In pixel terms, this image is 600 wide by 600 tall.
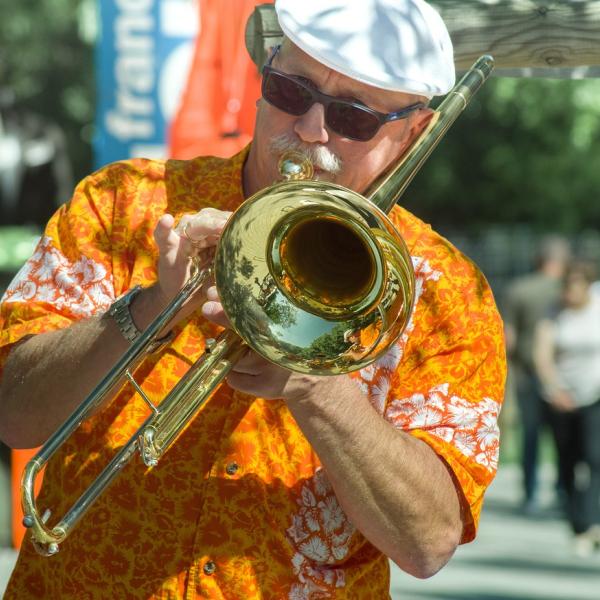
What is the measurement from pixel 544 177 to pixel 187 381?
1839 cm

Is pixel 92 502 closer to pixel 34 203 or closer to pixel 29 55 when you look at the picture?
pixel 34 203

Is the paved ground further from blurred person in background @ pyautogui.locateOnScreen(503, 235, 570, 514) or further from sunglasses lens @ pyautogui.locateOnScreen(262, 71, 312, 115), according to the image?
sunglasses lens @ pyautogui.locateOnScreen(262, 71, 312, 115)

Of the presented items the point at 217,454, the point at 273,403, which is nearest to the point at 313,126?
the point at 273,403

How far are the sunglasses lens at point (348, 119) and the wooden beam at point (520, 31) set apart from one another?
2.34ft

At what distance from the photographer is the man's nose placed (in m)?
2.59

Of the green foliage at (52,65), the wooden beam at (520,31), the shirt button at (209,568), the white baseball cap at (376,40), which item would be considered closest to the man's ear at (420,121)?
the white baseball cap at (376,40)

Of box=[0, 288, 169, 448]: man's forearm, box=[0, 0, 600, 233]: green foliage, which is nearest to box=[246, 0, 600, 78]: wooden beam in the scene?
box=[0, 288, 169, 448]: man's forearm

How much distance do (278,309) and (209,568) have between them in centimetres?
48

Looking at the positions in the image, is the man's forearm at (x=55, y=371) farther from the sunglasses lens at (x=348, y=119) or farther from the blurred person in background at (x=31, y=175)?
the blurred person in background at (x=31, y=175)

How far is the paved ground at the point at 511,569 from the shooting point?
6.82 meters

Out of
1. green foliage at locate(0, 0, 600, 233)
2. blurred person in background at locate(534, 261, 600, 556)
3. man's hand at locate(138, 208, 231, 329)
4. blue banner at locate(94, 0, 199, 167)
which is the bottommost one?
green foliage at locate(0, 0, 600, 233)

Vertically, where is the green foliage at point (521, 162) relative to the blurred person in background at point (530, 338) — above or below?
below

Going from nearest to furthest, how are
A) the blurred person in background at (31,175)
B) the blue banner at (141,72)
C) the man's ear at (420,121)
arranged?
the man's ear at (420,121)
the blue banner at (141,72)
the blurred person in background at (31,175)

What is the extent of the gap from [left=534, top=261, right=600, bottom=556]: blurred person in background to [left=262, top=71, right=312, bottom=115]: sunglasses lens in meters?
6.29
